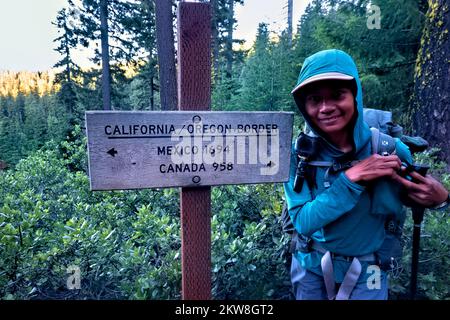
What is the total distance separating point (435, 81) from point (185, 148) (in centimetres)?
566

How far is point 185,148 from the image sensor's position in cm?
148

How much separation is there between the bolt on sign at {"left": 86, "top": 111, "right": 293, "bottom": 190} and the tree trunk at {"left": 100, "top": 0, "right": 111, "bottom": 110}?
18817mm

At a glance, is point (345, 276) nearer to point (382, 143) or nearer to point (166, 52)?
point (382, 143)

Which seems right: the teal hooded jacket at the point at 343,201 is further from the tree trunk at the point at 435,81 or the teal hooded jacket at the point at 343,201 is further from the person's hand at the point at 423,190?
the tree trunk at the point at 435,81

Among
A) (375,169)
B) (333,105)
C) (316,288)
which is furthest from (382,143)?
(316,288)

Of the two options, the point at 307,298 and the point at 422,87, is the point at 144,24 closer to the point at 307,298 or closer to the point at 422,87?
the point at 422,87

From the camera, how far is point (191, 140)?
1.48 meters

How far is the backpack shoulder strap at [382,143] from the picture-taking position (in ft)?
5.29

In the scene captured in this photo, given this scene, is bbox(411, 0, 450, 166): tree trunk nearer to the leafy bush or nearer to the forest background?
the forest background

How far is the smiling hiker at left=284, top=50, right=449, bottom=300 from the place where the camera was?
Result: 153 cm

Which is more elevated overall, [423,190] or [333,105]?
[333,105]

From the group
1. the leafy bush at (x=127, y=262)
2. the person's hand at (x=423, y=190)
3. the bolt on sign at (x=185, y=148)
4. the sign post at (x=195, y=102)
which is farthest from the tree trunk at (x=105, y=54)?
the person's hand at (x=423, y=190)

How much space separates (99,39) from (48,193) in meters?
18.2
